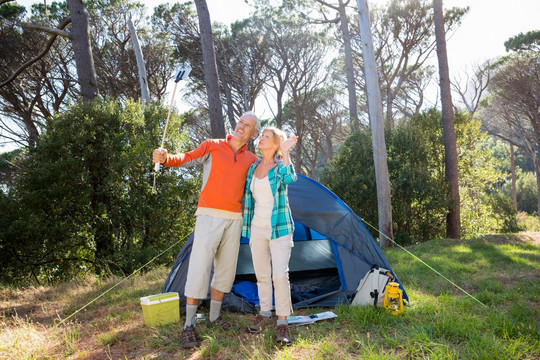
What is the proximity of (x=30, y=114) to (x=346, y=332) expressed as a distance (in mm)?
11184

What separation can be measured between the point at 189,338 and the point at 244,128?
1.45 m

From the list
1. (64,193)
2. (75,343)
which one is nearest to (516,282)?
(75,343)

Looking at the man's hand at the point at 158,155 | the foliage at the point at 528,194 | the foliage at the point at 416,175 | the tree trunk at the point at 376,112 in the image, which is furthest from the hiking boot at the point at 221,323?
the foliage at the point at 528,194

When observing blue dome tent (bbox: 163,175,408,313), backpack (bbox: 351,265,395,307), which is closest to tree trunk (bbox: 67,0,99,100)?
blue dome tent (bbox: 163,175,408,313)

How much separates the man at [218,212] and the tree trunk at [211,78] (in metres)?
3.70

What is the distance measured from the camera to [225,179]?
2.64 metres

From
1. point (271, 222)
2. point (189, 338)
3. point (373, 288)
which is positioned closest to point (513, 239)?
point (373, 288)

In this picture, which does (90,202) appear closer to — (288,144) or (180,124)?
(180,124)

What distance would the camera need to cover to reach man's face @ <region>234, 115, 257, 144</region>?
274 cm

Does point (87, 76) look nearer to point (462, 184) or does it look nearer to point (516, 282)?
point (516, 282)

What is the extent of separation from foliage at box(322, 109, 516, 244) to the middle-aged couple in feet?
18.2

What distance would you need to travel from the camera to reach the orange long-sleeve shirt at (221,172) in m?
2.63

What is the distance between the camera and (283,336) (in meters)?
2.43

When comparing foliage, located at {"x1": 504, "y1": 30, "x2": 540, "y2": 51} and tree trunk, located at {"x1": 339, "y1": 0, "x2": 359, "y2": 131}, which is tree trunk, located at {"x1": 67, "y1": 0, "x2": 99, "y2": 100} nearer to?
tree trunk, located at {"x1": 339, "y1": 0, "x2": 359, "y2": 131}
